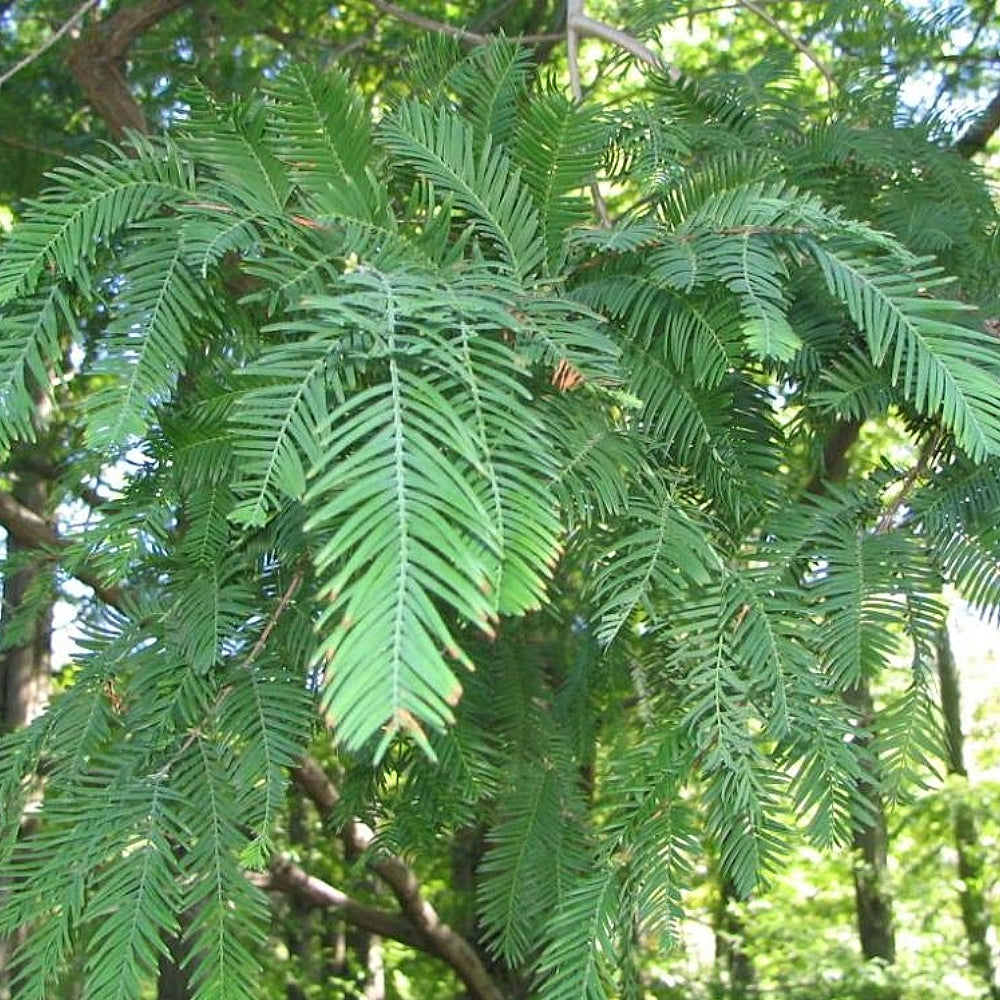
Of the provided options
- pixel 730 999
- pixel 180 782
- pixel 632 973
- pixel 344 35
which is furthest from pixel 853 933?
pixel 180 782

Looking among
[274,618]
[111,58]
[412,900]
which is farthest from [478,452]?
[412,900]

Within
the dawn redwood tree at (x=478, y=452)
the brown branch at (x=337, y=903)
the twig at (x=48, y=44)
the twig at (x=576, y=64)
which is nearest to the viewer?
the dawn redwood tree at (x=478, y=452)

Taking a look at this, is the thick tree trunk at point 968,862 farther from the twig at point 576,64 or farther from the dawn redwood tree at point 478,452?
the dawn redwood tree at point 478,452

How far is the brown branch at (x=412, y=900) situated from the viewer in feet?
10.3

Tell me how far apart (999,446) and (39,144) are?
9.54 feet

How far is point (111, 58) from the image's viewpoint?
270 centimetres

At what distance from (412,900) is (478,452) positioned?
10.1 ft

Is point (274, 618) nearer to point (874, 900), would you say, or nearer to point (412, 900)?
point (412, 900)

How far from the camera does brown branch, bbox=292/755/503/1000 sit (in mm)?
3148

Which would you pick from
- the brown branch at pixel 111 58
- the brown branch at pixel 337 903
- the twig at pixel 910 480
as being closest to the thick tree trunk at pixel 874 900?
the brown branch at pixel 337 903

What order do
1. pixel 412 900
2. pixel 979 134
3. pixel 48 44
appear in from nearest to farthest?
pixel 48 44 → pixel 979 134 → pixel 412 900

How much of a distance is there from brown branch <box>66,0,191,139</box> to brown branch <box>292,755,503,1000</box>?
1648mm

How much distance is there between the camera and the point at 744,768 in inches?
37.6

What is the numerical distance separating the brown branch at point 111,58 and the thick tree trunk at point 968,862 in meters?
3.93
